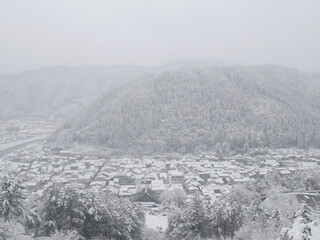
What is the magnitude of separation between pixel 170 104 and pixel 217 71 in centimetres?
2620

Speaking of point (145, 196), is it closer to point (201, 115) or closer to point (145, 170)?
point (145, 170)

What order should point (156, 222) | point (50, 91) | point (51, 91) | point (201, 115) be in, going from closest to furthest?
1. point (156, 222)
2. point (201, 115)
3. point (50, 91)
4. point (51, 91)

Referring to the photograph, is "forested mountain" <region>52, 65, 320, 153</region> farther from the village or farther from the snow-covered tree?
the snow-covered tree

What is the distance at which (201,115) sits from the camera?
67.2 meters

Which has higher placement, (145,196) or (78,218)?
(78,218)

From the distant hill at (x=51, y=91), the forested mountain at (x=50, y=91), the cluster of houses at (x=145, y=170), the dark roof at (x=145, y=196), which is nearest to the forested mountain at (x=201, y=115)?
the cluster of houses at (x=145, y=170)

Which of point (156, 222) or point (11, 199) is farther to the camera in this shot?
point (156, 222)

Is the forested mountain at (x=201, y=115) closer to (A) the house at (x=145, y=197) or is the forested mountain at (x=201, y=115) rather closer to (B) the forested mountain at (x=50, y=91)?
(A) the house at (x=145, y=197)

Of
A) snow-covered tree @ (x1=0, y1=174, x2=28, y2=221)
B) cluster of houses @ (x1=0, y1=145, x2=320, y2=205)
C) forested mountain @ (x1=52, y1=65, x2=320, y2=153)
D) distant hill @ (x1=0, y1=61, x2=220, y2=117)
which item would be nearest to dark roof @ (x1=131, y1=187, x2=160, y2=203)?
cluster of houses @ (x1=0, y1=145, x2=320, y2=205)

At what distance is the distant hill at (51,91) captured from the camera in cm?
13525

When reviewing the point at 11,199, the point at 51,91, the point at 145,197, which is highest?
the point at 11,199

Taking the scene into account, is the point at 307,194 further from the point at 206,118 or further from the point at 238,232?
the point at 206,118

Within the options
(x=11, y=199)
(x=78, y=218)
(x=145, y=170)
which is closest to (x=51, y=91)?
(x=145, y=170)

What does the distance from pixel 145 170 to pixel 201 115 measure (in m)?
28.3
